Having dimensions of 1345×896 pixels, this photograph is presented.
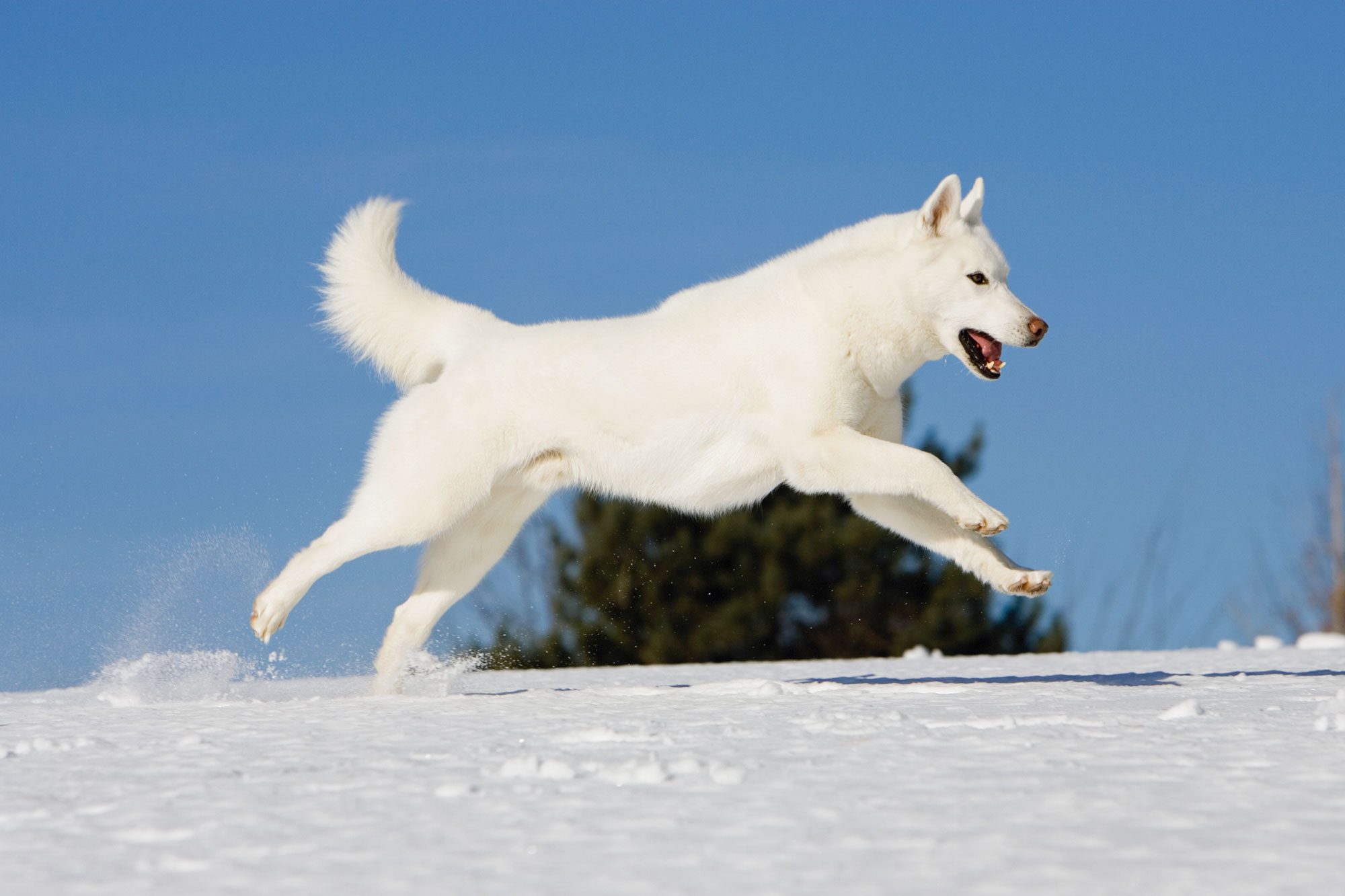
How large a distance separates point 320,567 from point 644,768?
9.97 ft

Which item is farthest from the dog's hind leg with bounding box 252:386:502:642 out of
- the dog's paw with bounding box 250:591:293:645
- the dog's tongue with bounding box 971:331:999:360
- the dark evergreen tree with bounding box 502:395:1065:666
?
the dark evergreen tree with bounding box 502:395:1065:666

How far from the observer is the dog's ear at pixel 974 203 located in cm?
562

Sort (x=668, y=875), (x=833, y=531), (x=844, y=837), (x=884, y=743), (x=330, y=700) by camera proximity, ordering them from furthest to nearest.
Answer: (x=833, y=531)
(x=330, y=700)
(x=884, y=743)
(x=844, y=837)
(x=668, y=875)

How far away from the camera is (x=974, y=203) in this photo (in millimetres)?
5633

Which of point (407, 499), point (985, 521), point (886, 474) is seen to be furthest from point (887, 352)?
point (407, 499)

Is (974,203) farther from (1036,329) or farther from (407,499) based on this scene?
(407,499)

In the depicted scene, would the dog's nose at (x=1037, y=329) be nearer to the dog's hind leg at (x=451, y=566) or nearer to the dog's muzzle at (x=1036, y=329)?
the dog's muzzle at (x=1036, y=329)

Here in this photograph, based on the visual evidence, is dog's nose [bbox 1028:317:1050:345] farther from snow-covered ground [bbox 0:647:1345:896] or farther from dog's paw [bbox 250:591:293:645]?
dog's paw [bbox 250:591:293:645]

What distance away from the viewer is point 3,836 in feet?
8.62

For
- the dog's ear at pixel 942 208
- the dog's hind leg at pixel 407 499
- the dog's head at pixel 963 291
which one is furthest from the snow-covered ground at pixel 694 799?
the dog's ear at pixel 942 208

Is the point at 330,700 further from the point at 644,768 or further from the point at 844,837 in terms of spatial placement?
the point at 844,837

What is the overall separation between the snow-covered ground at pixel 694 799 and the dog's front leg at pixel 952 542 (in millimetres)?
517

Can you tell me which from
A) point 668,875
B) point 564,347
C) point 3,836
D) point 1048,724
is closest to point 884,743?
point 1048,724

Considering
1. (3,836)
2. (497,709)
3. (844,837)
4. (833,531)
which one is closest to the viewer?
(844,837)
